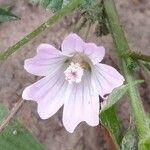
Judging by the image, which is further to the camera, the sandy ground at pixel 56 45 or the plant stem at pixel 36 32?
the sandy ground at pixel 56 45

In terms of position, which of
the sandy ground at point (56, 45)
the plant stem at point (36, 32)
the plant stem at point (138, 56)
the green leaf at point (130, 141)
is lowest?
the sandy ground at point (56, 45)

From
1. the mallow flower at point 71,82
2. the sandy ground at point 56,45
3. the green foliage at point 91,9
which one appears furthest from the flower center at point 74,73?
the sandy ground at point 56,45

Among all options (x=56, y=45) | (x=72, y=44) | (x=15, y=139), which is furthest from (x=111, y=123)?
(x=56, y=45)

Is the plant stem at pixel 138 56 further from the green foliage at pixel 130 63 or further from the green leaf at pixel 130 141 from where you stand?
the green leaf at pixel 130 141

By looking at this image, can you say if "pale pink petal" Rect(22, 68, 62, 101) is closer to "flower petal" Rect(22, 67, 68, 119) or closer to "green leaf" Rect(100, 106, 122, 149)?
"flower petal" Rect(22, 67, 68, 119)

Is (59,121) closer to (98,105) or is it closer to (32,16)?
(32,16)

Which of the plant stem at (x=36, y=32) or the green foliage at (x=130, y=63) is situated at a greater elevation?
the plant stem at (x=36, y=32)

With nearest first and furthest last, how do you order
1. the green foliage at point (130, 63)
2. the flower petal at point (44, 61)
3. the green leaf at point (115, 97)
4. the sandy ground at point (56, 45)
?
the green leaf at point (115, 97) < the flower petal at point (44, 61) < the green foliage at point (130, 63) < the sandy ground at point (56, 45)

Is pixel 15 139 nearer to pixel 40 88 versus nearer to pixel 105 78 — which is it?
pixel 40 88
